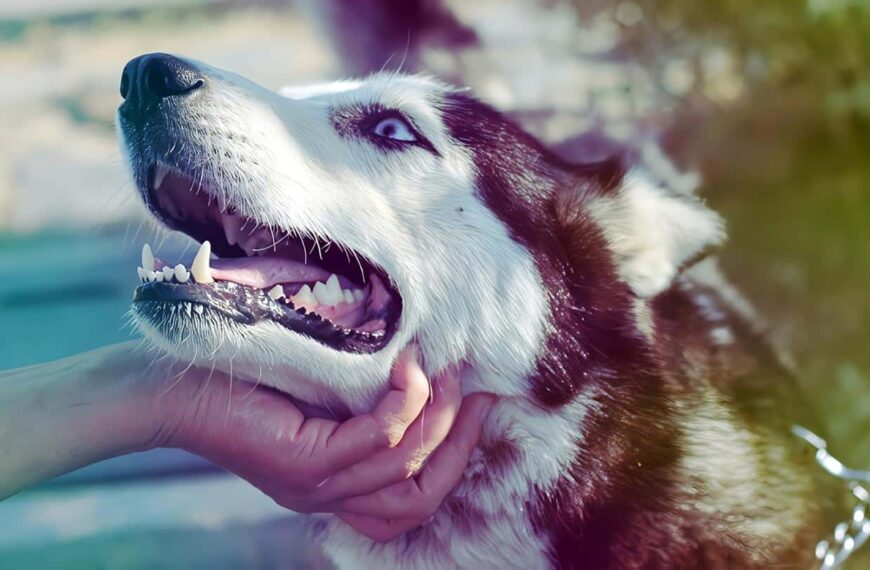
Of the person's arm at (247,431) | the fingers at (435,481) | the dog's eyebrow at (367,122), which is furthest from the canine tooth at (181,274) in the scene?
the fingers at (435,481)

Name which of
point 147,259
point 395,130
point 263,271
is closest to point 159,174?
point 147,259

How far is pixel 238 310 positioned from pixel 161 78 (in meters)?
0.50

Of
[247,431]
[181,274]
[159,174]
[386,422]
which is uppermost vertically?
[159,174]

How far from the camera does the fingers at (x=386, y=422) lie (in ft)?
5.99

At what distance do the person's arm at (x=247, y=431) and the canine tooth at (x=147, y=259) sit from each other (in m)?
0.19

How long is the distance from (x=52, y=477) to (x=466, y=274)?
40.5 inches

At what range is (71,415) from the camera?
182 centimetres

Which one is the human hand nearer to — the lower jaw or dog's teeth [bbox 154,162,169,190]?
the lower jaw

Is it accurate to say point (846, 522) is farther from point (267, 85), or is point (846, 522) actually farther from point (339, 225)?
point (267, 85)

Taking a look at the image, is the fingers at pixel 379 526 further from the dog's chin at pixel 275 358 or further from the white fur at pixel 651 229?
the white fur at pixel 651 229

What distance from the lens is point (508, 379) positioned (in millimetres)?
1897

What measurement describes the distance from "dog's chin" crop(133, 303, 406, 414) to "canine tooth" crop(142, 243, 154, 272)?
0.29 feet

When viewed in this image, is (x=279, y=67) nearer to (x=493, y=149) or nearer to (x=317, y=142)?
(x=317, y=142)

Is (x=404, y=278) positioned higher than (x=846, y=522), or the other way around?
(x=404, y=278)
